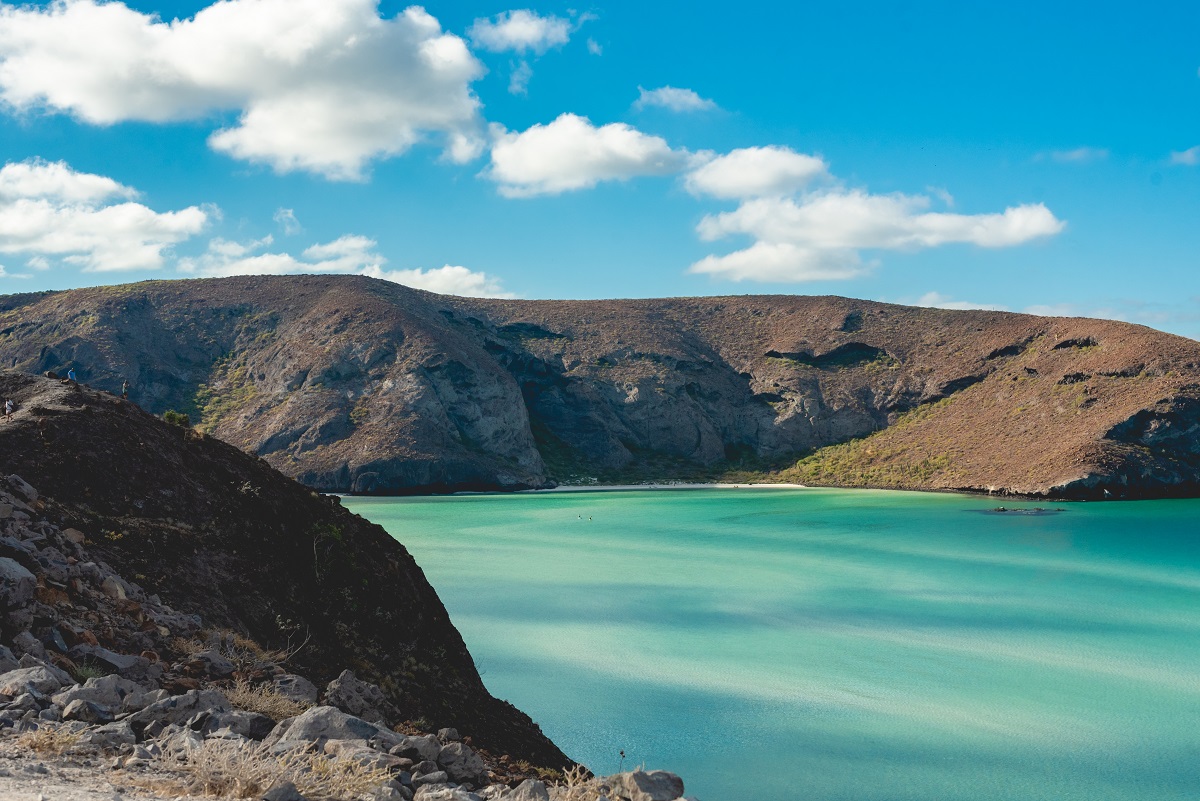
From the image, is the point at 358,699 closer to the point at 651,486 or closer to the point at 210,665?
the point at 210,665

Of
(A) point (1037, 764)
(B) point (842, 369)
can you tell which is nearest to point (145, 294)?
(B) point (842, 369)

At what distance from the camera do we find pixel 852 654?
24.4m

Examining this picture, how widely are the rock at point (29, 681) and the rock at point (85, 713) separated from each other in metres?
0.51

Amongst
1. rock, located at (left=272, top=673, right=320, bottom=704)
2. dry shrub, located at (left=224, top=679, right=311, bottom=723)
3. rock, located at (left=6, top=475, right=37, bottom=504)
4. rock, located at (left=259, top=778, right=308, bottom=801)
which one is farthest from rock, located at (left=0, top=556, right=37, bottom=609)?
rock, located at (left=259, top=778, right=308, bottom=801)

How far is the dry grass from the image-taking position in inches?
249

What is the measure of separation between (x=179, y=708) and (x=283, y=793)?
2.16 metres

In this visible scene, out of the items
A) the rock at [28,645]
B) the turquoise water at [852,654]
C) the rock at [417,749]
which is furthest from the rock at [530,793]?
the turquoise water at [852,654]

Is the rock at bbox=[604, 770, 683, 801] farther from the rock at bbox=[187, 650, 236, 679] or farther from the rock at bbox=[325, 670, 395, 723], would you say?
the rock at bbox=[187, 650, 236, 679]

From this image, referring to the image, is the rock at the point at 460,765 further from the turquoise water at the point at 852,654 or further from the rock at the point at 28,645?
the turquoise water at the point at 852,654

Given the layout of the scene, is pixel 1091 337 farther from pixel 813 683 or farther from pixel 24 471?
pixel 24 471

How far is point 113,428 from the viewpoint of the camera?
48.3 ft

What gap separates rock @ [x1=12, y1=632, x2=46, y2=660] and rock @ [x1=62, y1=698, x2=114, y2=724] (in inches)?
66.3

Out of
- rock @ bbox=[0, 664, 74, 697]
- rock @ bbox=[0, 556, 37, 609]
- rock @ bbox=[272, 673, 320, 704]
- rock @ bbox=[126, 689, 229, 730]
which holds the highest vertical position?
rock @ bbox=[0, 556, 37, 609]

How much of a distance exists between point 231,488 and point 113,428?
2090 mm
